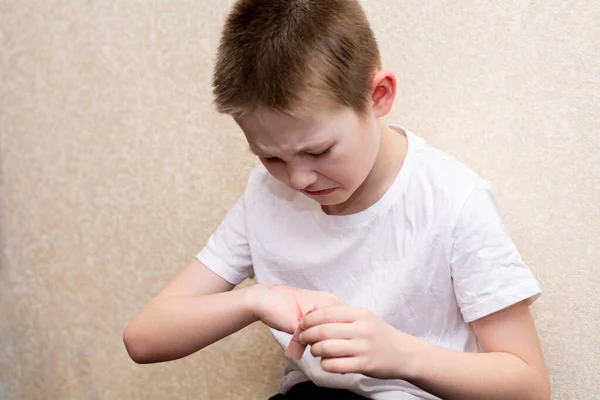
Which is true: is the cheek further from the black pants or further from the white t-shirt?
the black pants

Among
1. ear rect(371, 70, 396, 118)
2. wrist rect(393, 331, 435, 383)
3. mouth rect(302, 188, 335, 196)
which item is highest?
ear rect(371, 70, 396, 118)

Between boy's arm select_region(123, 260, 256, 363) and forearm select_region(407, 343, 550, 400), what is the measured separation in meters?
0.23

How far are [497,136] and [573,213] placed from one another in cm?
16

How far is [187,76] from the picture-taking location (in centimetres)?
128

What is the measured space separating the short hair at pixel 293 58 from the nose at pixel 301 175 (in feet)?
0.26

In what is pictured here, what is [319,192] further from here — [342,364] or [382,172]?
[342,364]

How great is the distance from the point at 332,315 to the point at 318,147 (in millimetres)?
191

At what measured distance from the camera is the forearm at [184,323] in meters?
0.96

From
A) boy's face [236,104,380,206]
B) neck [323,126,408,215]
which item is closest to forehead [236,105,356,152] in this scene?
boy's face [236,104,380,206]

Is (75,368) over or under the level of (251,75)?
under

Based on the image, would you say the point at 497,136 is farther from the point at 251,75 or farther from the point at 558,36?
the point at 251,75

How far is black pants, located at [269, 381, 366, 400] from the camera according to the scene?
0.99 metres

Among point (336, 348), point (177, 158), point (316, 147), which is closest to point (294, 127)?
point (316, 147)

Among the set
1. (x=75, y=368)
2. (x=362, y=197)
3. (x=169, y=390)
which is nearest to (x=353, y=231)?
(x=362, y=197)
